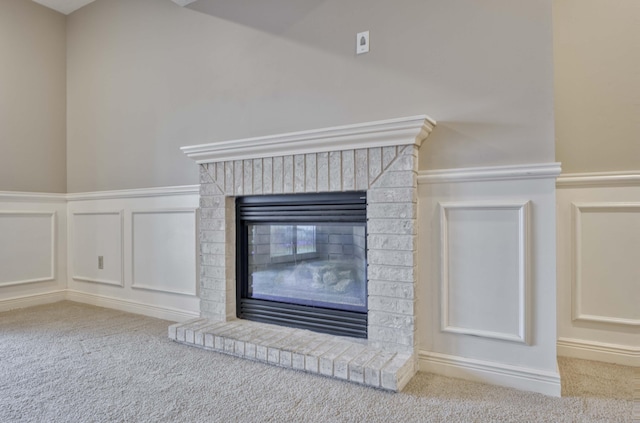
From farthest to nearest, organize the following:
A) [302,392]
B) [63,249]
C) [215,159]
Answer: [63,249], [215,159], [302,392]

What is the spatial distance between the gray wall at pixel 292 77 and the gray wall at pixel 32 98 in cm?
11

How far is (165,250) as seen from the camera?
110 inches

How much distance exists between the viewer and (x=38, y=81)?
326 centimetres

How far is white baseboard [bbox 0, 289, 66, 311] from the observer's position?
120 inches

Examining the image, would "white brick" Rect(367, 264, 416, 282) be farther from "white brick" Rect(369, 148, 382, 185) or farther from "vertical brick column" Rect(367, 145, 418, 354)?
"white brick" Rect(369, 148, 382, 185)

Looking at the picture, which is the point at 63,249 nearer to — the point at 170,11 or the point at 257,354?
the point at 170,11

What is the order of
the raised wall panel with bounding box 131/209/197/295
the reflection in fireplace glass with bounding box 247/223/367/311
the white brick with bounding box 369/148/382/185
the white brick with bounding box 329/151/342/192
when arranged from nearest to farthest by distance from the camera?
the white brick with bounding box 369/148/382/185, the white brick with bounding box 329/151/342/192, the reflection in fireplace glass with bounding box 247/223/367/311, the raised wall panel with bounding box 131/209/197/295

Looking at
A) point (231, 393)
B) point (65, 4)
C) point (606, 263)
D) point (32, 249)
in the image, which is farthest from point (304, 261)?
point (65, 4)

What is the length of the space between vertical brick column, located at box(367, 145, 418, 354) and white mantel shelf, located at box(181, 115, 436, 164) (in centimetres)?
9

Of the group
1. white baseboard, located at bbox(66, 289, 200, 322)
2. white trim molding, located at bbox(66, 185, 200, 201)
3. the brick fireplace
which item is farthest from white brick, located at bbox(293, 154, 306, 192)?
white baseboard, located at bbox(66, 289, 200, 322)

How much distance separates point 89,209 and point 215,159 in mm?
1599

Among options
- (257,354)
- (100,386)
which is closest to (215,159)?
(257,354)

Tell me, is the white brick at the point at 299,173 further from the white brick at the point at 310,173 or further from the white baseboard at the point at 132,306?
the white baseboard at the point at 132,306

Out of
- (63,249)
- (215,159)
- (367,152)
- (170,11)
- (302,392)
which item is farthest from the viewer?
(63,249)
